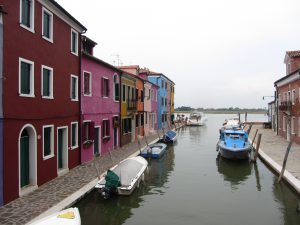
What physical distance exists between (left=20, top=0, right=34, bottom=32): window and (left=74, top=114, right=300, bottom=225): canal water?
6.94m

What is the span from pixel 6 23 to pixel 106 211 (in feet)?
24.1

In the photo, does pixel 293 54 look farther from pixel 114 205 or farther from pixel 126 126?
pixel 114 205

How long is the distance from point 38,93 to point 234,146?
47.1 feet

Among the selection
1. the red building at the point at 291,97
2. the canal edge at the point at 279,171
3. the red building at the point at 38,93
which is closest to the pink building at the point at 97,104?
the red building at the point at 38,93

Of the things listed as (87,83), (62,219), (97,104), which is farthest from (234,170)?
(62,219)

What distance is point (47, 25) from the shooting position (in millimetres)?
14023

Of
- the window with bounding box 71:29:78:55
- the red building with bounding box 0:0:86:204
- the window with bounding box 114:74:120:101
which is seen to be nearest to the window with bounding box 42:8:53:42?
the red building with bounding box 0:0:86:204

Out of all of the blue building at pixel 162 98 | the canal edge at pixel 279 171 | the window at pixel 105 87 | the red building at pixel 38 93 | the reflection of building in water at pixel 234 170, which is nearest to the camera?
the red building at pixel 38 93

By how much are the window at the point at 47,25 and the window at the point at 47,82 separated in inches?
53.0

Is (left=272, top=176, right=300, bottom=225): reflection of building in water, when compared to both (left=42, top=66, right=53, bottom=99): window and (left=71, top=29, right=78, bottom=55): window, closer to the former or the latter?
(left=42, top=66, right=53, bottom=99): window

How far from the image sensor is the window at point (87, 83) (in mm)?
18747

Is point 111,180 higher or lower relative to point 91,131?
lower

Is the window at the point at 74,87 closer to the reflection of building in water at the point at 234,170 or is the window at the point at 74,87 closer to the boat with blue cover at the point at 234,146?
the reflection of building in water at the point at 234,170

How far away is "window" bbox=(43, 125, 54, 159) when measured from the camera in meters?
13.9
